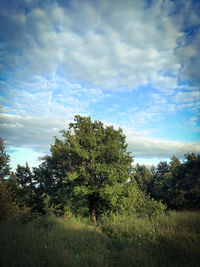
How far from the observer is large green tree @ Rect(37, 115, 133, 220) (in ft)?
56.8

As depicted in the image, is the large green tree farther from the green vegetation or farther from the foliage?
the foliage

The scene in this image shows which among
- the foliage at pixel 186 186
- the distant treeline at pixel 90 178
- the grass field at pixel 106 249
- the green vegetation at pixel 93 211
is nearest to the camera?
the grass field at pixel 106 249

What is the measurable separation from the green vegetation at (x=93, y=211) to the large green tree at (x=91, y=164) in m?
0.10

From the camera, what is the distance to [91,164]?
58.7 feet

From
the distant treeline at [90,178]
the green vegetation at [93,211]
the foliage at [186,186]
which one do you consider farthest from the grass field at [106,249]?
the foliage at [186,186]

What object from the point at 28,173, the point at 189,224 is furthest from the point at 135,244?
the point at 28,173

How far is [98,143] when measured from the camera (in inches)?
798

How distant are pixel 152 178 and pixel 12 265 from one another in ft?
216

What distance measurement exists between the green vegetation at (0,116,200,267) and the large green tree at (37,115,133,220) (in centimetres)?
10

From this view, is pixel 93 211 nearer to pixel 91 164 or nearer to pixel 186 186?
pixel 91 164

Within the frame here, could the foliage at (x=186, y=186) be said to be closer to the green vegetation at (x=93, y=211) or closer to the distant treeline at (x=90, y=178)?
the green vegetation at (x=93, y=211)

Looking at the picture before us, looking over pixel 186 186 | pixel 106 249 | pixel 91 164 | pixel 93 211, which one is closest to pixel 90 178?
pixel 91 164

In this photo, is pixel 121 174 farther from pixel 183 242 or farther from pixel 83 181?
pixel 183 242

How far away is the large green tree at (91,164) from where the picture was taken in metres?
17.3
